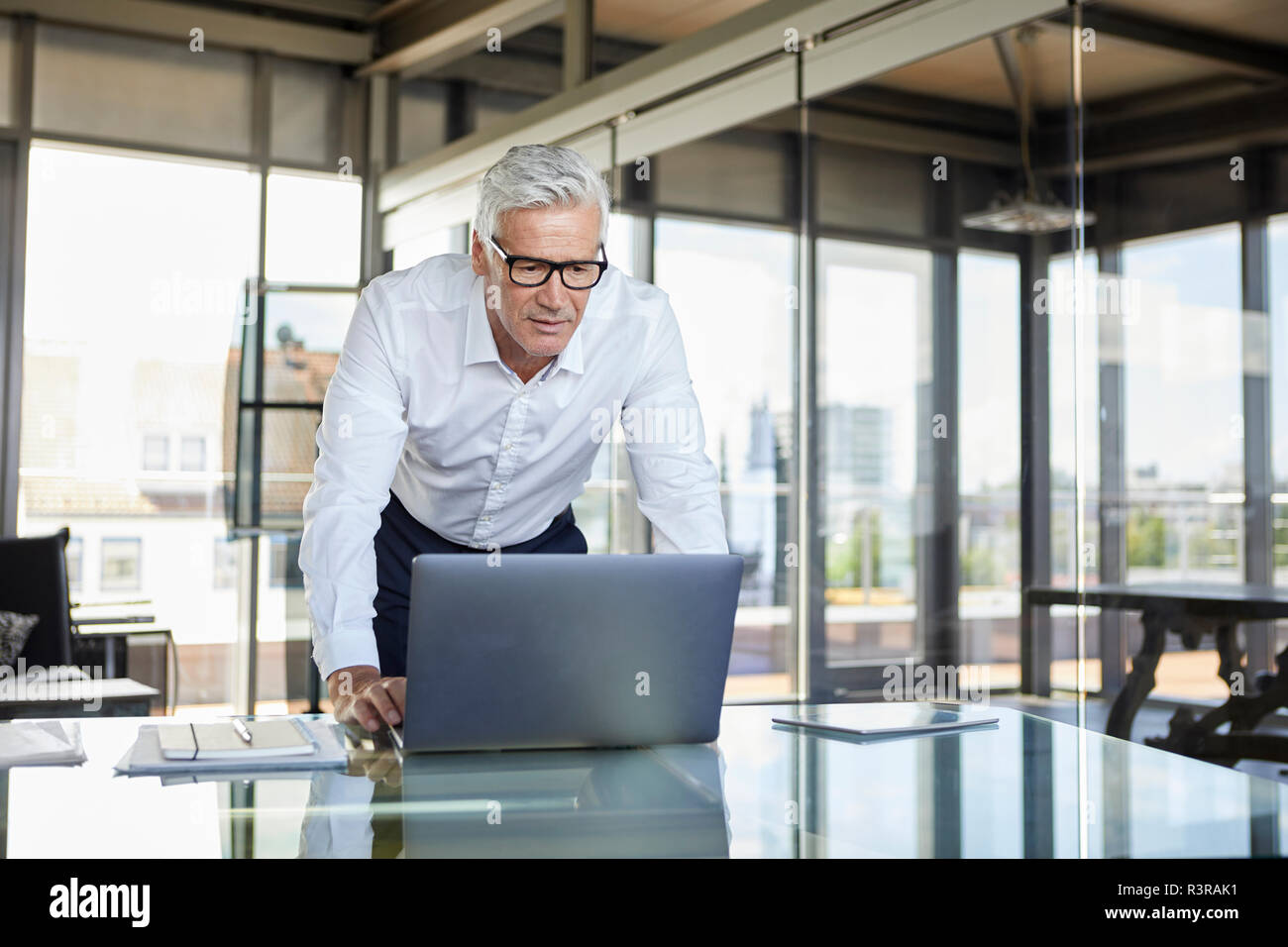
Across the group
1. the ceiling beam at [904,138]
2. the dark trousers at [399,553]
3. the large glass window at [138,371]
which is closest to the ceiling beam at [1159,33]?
the ceiling beam at [904,138]

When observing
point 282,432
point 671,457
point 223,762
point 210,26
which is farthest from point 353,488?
point 210,26

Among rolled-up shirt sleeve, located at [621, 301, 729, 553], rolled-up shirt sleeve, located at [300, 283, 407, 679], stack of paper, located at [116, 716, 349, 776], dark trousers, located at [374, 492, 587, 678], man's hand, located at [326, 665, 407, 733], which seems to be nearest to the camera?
stack of paper, located at [116, 716, 349, 776]

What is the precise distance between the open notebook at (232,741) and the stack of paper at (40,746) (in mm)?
92

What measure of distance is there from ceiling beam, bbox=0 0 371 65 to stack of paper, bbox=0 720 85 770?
491cm

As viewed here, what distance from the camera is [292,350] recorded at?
5457 mm

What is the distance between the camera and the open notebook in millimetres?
1306

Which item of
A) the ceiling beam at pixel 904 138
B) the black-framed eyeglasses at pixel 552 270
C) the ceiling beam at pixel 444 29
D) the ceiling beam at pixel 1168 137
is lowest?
the black-framed eyeglasses at pixel 552 270

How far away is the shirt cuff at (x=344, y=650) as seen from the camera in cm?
169

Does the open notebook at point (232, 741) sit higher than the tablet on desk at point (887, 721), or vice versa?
the open notebook at point (232, 741)

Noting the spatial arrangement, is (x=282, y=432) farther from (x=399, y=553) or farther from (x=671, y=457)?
(x=671, y=457)

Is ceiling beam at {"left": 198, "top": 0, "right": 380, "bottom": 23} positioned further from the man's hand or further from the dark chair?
the man's hand

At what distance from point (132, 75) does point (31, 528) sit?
210 cm

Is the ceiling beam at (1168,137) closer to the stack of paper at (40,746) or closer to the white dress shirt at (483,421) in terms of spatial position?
the white dress shirt at (483,421)

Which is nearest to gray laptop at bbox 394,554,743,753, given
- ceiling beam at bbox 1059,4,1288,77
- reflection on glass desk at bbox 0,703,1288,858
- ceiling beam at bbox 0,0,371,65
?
reflection on glass desk at bbox 0,703,1288,858
